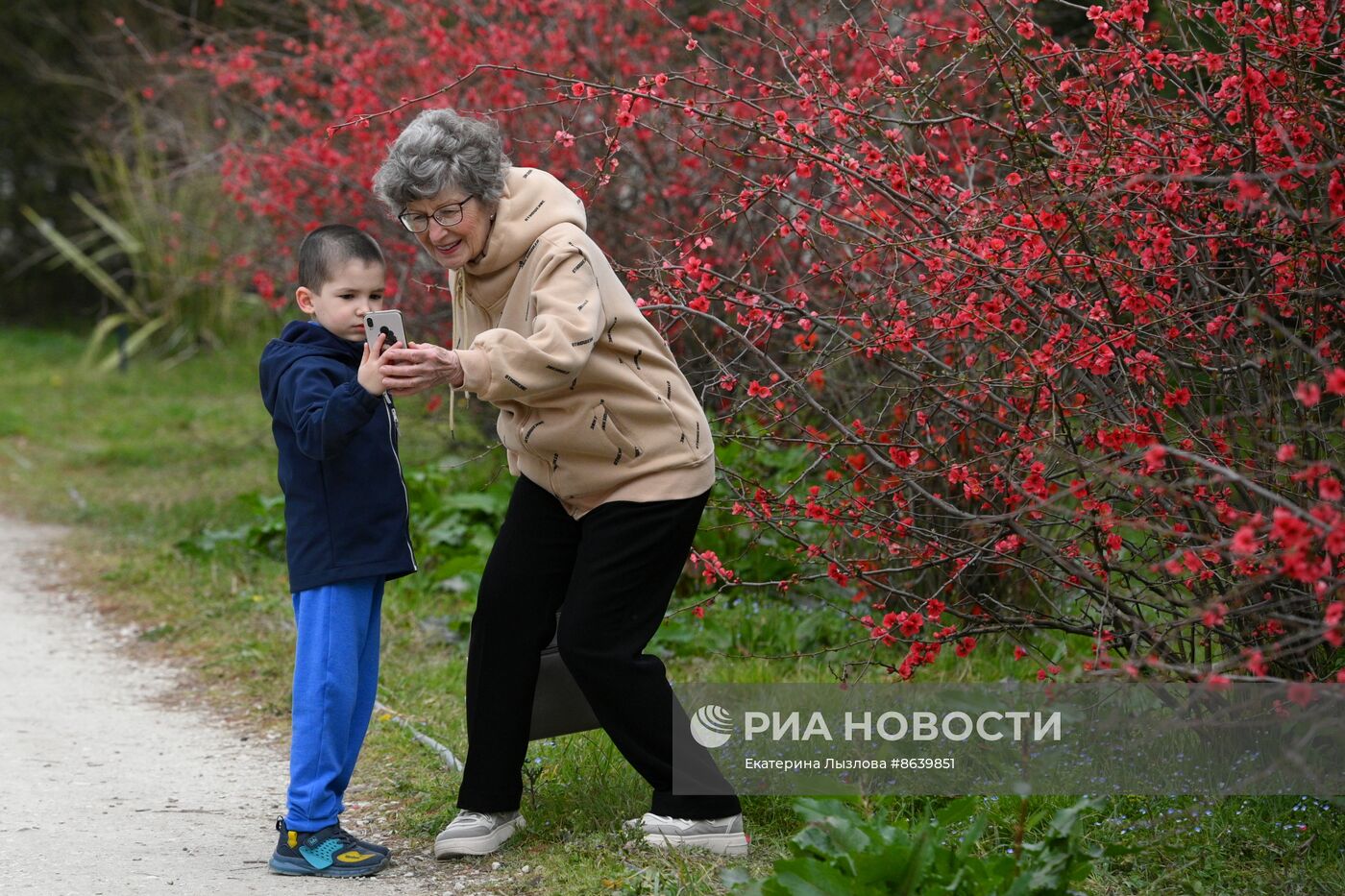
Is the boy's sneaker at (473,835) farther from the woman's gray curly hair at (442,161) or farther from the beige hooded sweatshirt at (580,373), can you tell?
the woman's gray curly hair at (442,161)

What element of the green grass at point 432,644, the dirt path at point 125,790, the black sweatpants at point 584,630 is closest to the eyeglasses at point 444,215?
the black sweatpants at point 584,630

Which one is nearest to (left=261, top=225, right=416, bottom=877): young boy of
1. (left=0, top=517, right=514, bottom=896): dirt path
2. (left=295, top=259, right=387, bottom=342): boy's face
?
(left=295, top=259, right=387, bottom=342): boy's face

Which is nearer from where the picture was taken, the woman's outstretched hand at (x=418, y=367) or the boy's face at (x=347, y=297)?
the woman's outstretched hand at (x=418, y=367)

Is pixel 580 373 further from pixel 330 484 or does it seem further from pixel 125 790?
pixel 125 790

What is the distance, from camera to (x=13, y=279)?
60.1ft

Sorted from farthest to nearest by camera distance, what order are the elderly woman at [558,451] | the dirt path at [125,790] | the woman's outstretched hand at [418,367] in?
the dirt path at [125,790], the elderly woman at [558,451], the woman's outstretched hand at [418,367]

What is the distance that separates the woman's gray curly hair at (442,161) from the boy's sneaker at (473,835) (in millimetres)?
1411

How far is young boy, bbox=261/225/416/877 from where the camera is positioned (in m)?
3.48

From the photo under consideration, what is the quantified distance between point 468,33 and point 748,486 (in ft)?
13.1

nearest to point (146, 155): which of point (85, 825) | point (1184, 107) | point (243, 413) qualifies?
point (243, 413)

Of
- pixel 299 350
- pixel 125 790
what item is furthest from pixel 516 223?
pixel 125 790

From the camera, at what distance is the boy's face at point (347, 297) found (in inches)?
138

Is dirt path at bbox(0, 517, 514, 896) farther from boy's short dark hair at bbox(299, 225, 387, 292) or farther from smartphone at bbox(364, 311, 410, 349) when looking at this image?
boy's short dark hair at bbox(299, 225, 387, 292)

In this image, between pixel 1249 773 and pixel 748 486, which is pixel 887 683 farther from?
pixel 1249 773
